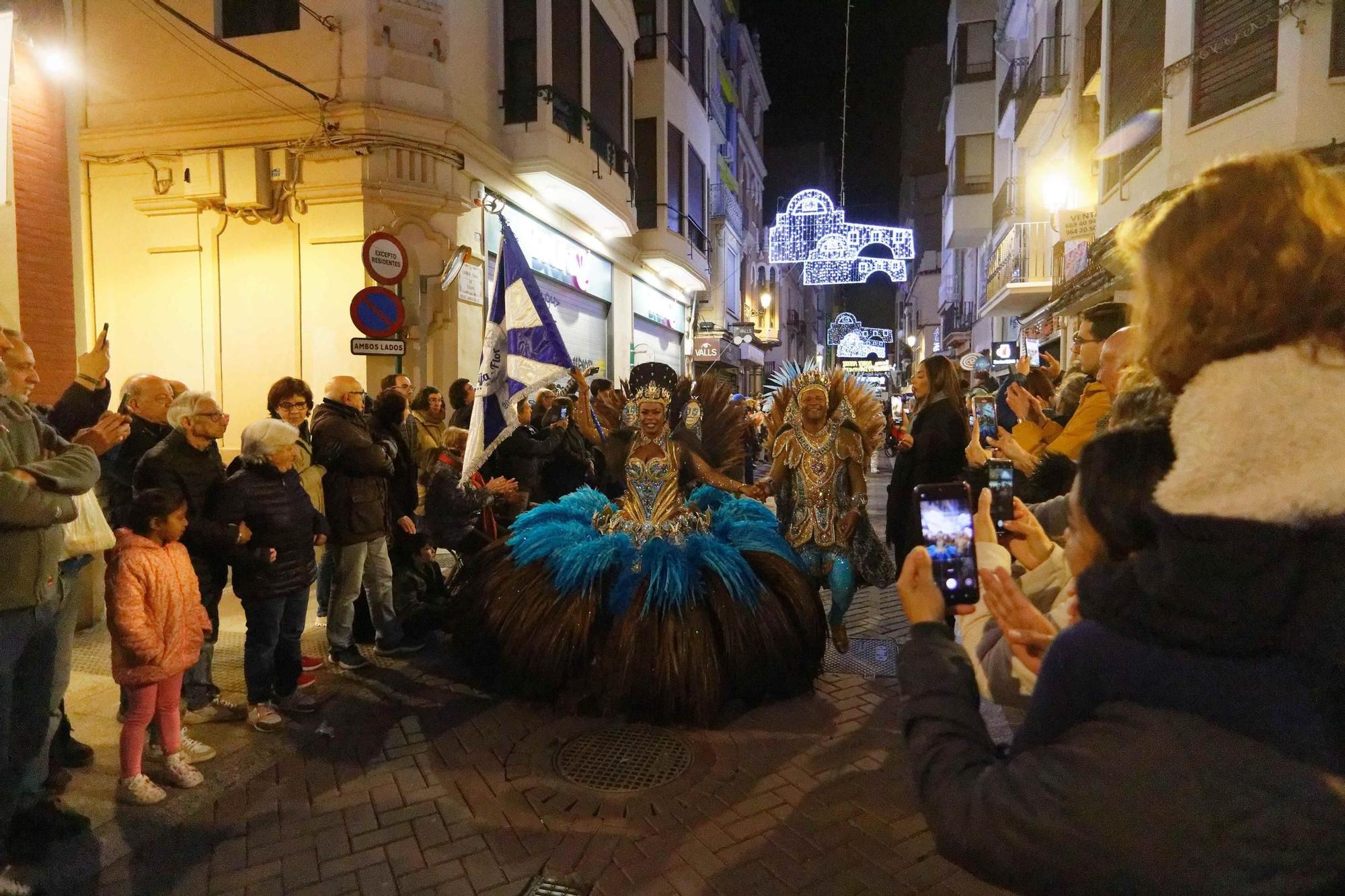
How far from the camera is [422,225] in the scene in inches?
386

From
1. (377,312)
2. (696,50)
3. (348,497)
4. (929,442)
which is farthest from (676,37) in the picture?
(348,497)

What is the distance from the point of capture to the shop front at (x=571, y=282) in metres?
12.3

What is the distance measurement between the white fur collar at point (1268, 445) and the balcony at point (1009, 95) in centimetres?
1961

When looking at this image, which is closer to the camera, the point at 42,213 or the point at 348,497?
the point at 348,497

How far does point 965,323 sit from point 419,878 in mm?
28736

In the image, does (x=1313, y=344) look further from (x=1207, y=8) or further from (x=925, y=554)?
(x=1207, y=8)

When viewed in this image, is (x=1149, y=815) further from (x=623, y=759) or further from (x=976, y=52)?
(x=976, y=52)

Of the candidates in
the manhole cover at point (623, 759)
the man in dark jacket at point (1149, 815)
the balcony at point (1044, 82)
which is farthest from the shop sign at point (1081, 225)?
the man in dark jacket at point (1149, 815)

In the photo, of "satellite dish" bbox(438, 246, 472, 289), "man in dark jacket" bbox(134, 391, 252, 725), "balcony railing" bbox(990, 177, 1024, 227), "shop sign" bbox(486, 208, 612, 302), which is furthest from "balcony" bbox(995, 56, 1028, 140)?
"man in dark jacket" bbox(134, 391, 252, 725)

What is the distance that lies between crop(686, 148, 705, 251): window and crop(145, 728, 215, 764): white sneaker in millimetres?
17669

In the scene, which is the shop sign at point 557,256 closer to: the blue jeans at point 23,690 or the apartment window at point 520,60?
the apartment window at point 520,60

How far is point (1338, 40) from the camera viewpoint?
7438 mm

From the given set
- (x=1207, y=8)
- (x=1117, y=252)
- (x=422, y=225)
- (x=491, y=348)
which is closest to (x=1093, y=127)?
(x=1207, y=8)

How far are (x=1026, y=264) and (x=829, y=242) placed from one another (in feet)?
15.5
